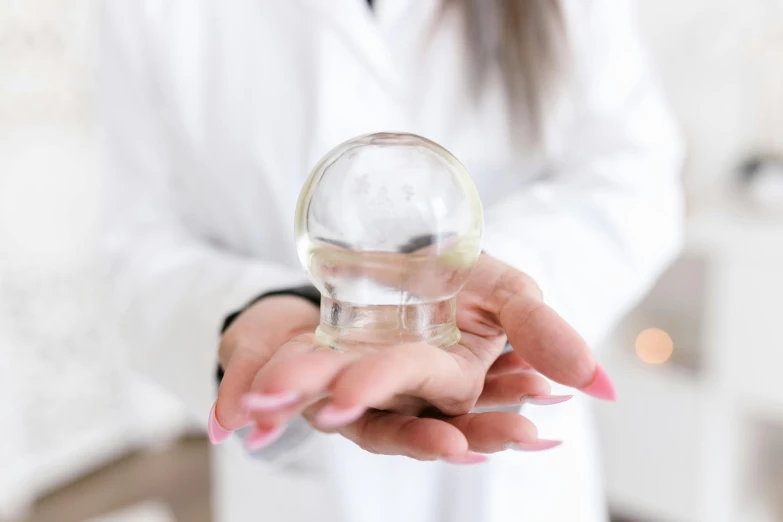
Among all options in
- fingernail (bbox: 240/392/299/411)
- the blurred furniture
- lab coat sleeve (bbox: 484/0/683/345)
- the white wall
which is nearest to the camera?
fingernail (bbox: 240/392/299/411)

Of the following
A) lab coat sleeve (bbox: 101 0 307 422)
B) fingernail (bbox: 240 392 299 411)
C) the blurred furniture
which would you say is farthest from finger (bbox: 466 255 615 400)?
the blurred furniture

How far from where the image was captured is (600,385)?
34cm

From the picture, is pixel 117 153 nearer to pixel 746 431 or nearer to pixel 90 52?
pixel 90 52

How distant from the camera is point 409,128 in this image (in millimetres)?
659

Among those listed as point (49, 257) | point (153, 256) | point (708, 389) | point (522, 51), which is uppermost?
point (522, 51)

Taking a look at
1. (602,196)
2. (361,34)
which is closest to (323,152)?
(361,34)

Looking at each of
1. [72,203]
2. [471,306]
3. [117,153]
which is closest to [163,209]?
[117,153]

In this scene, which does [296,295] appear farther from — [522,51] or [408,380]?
[522,51]

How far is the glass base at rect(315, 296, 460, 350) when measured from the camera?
38 cm

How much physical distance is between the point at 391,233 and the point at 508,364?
9 centimetres

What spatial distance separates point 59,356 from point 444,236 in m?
1.46

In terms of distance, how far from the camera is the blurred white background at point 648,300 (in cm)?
122

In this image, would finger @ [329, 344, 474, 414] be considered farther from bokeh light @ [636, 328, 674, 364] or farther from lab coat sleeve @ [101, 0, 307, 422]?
bokeh light @ [636, 328, 674, 364]

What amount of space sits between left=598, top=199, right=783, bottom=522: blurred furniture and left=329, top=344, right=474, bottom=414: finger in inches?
38.9
